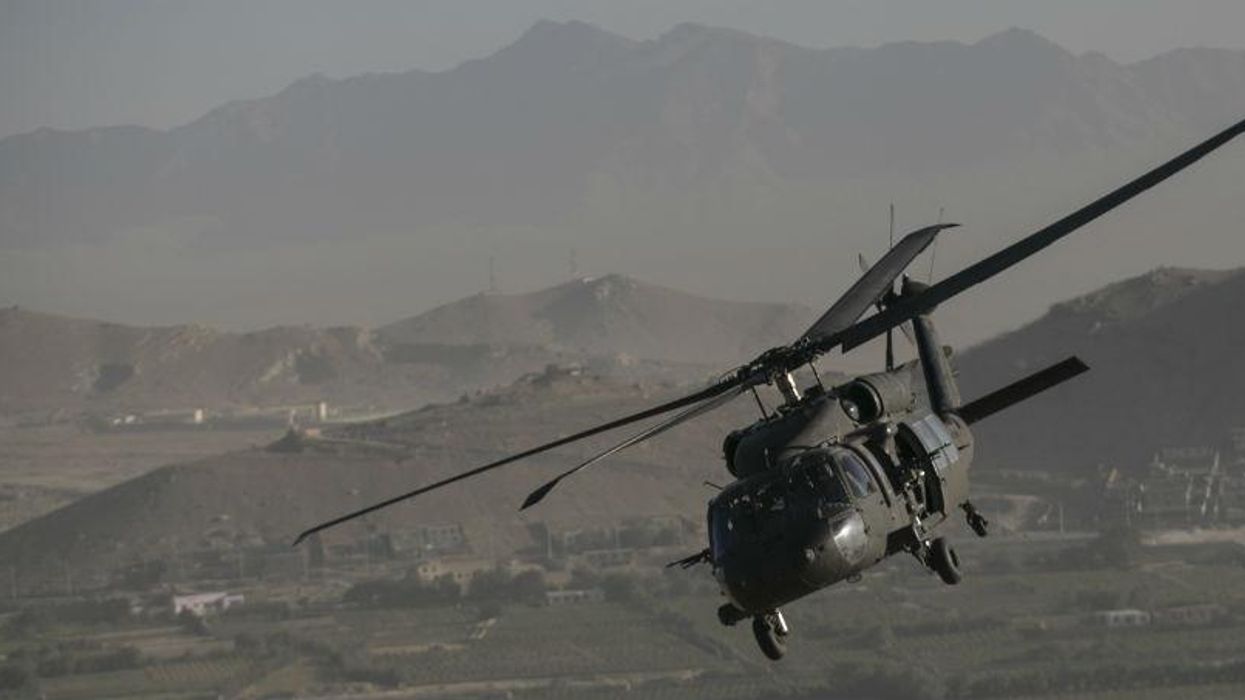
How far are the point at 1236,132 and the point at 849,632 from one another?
71.1 metres

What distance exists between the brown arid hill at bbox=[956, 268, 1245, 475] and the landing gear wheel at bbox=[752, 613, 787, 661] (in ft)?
401

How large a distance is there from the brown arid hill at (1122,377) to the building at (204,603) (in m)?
48.0

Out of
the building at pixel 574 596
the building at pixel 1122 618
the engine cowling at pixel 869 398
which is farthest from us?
the building at pixel 574 596

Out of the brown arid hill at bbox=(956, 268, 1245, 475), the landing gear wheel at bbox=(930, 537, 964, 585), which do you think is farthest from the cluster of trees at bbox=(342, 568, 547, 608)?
the landing gear wheel at bbox=(930, 537, 964, 585)

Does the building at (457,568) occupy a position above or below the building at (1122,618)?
above

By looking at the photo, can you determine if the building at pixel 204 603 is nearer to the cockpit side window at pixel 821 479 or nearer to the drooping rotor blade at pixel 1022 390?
the drooping rotor blade at pixel 1022 390

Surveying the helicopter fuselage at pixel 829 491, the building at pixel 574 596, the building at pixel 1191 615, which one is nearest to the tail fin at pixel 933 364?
the helicopter fuselage at pixel 829 491

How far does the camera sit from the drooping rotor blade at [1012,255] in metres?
27.6

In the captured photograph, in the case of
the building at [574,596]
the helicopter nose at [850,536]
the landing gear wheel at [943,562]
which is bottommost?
the landing gear wheel at [943,562]

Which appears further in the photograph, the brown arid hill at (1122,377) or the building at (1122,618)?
the brown arid hill at (1122,377)

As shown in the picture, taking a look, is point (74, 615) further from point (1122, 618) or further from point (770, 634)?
point (770, 634)

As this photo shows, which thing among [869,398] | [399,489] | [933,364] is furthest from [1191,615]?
[869,398]

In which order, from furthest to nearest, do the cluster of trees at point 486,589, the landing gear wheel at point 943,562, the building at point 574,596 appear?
1. the cluster of trees at point 486,589
2. the building at point 574,596
3. the landing gear wheel at point 943,562

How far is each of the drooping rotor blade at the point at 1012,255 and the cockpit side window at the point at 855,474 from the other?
42.8 inches
